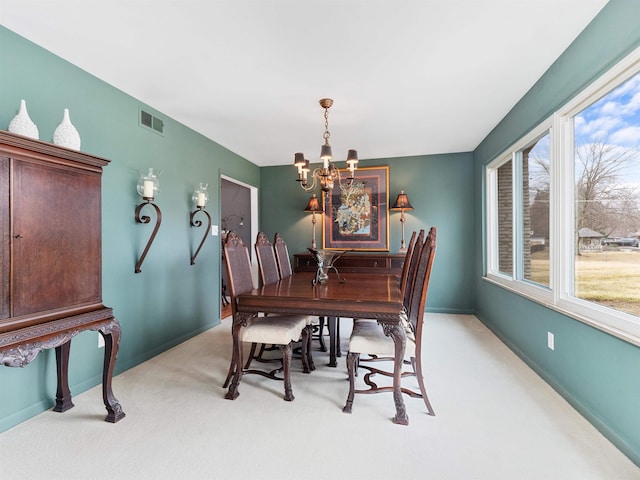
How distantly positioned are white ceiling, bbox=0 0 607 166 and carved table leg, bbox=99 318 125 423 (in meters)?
1.85

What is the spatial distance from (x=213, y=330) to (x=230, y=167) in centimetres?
227

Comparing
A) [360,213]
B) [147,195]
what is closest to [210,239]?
[147,195]

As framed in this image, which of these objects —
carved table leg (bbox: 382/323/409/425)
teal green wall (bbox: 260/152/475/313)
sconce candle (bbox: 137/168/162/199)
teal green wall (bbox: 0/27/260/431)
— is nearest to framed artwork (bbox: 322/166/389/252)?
teal green wall (bbox: 260/152/475/313)

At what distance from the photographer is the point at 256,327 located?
2393 mm

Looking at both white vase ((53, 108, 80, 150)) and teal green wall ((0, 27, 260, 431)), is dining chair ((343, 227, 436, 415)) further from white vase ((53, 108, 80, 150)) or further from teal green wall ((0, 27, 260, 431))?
white vase ((53, 108, 80, 150))

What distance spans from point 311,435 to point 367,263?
3003 millimetres

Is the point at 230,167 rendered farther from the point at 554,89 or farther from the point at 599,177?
the point at 599,177

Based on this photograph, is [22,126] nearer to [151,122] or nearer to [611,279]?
[151,122]

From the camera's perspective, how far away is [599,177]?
2.04 m

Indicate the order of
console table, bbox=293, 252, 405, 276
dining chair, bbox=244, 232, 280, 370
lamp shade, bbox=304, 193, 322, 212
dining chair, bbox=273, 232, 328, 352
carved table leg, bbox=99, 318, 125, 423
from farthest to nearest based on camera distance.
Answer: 1. lamp shade, bbox=304, 193, 322, 212
2. console table, bbox=293, 252, 405, 276
3. dining chair, bbox=273, 232, 328, 352
4. dining chair, bbox=244, 232, 280, 370
5. carved table leg, bbox=99, 318, 125, 423

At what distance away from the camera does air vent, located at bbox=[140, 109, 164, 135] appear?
2.98 meters

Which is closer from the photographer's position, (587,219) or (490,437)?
(490,437)

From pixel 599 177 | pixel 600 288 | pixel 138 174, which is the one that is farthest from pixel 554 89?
pixel 138 174

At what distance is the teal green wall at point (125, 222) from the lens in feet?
6.69
